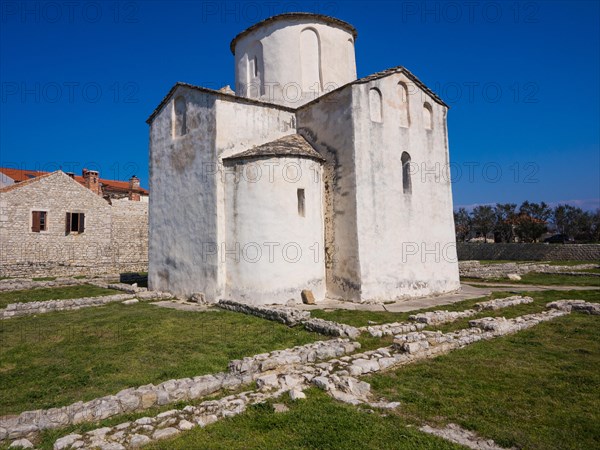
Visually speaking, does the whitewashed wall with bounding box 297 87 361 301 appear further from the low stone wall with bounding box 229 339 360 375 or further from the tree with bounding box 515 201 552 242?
the tree with bounding box 515 201 552 242

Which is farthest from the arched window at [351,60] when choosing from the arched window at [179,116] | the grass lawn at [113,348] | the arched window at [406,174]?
the grass lawn at [113,348]

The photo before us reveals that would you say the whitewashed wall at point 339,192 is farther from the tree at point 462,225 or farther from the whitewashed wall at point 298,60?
the tree at point 462,225

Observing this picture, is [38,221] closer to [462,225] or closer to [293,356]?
[293,356]

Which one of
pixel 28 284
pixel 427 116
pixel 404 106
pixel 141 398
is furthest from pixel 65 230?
pixel 141 398

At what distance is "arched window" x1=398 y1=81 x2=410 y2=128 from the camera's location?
45.3ft

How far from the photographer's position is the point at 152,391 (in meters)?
4.97

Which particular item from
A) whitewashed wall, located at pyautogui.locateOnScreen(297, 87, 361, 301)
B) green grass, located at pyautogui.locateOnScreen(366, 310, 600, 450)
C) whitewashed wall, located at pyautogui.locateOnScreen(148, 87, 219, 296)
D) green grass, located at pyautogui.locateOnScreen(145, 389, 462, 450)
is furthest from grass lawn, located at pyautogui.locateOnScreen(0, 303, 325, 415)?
whitewashed wall, located at pyautogui.locateOnScreen(297, 87, 361, 301)

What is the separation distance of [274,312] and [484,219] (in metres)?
60.8

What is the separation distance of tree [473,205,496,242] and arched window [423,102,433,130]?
51464mm

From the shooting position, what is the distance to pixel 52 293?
1551cm

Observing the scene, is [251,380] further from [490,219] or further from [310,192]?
[490,219]

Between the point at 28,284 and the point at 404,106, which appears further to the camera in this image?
the point at 28,284

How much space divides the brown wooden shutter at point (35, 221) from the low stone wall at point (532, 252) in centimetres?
3680

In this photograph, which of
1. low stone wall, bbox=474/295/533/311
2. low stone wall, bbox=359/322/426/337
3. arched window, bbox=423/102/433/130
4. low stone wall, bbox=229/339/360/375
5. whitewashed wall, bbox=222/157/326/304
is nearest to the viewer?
low stone wall, bbox=229/339/360/375
